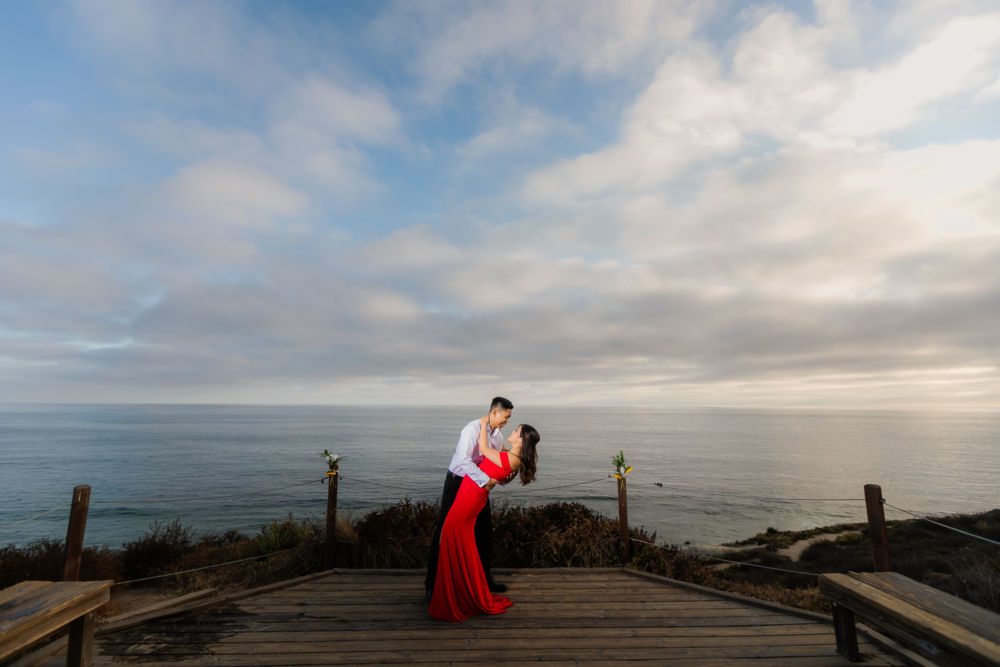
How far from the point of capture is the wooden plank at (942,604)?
292 cm

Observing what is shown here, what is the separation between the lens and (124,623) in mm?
4578

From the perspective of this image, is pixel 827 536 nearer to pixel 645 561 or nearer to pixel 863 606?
pixel 645 561

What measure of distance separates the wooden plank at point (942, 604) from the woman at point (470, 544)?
2.92 metres

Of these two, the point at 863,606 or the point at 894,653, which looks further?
the point at 894,653

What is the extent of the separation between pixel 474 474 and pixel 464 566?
2.99 ft

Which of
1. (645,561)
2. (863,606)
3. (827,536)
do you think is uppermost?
(863,606)

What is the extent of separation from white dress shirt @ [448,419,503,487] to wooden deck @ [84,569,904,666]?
140 cm

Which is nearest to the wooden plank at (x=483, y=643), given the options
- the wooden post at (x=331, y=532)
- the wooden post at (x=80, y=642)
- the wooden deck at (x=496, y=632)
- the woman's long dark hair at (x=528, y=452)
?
the wooden deck at (x=496, y=632)

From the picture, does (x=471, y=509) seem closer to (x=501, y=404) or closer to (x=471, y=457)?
(x=471, y=457)

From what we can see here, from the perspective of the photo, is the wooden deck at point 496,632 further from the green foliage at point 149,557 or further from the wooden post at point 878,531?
the green foliage at point 149,557

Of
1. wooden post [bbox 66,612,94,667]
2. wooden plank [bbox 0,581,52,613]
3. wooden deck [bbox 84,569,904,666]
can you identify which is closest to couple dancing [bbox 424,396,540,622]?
wooden deck [bbox 84,569,904,666]

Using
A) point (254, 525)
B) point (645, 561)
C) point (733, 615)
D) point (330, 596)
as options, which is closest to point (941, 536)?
point (645, 561)

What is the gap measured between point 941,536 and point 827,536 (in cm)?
393

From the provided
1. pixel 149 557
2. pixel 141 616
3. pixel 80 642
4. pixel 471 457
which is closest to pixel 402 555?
pixel 471 457
